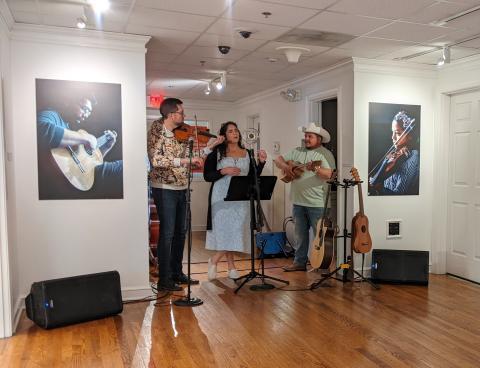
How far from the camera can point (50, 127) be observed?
351cm

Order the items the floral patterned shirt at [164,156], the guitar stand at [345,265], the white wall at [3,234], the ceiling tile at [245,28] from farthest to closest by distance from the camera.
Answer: the guitar stand at [345,265], the floral patterned shirt at [164,156], the ceiling tile at [245,28], the white wall at [3,234]

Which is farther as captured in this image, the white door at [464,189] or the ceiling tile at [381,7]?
the white door at [464,189]

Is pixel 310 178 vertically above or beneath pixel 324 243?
above

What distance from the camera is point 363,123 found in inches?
179

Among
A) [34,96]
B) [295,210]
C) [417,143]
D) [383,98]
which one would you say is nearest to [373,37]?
[383,98]

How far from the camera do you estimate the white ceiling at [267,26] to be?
9.89 ft

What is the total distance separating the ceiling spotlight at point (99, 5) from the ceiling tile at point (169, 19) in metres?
0.19

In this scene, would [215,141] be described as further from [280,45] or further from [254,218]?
[280,45]

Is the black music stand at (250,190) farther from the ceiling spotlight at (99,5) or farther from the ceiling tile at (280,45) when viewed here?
the ceiling spotlight at (99,5)

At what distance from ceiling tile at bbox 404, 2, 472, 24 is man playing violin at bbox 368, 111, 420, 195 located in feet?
4.83

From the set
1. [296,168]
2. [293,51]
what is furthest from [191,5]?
[296,168]

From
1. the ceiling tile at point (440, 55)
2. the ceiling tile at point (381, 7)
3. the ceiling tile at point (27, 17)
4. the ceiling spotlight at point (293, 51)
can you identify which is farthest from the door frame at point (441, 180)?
the ceiling tile at point (27, 17)

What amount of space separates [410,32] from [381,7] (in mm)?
699

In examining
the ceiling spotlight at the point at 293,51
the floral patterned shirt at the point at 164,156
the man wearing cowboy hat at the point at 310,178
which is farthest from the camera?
A: the man wearing cowboy hat at the point at 310,178
